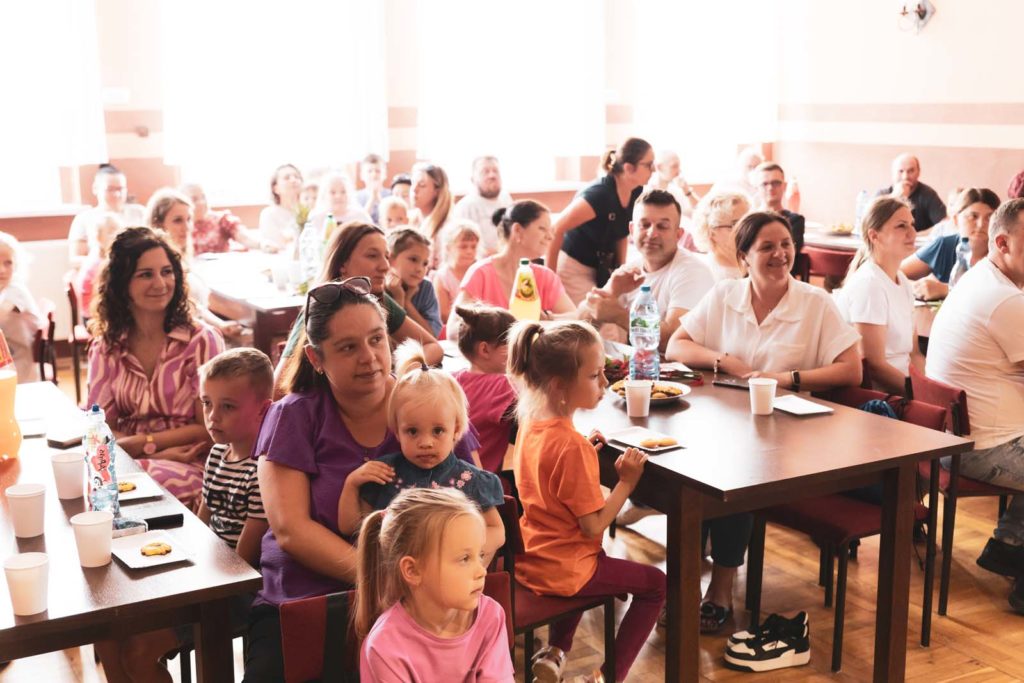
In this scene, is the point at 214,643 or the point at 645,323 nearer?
the point at 214,643

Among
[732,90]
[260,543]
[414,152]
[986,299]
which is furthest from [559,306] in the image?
[732,90]

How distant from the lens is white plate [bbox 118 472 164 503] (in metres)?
2.45

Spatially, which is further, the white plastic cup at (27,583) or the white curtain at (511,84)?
the white curtain at (511,84)

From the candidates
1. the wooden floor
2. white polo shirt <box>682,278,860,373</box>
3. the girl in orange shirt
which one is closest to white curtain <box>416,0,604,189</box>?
white polo shirt <box>682,278,860,373</box>

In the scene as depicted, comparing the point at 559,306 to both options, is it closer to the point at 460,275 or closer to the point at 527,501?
the point at 460,275

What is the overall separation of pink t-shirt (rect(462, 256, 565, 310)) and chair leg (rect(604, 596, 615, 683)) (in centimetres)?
191

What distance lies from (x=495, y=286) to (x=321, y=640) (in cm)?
269

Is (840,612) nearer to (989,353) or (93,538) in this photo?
(989,353)

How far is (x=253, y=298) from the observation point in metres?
5.21

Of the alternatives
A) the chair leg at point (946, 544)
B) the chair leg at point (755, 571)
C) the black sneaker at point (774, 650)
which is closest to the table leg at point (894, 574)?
the black sneaker at point (774, 650)

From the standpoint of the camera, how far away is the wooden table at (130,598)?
186cm

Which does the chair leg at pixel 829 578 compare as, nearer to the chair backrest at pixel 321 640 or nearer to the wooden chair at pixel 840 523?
the wooden chair at pixel 840 523

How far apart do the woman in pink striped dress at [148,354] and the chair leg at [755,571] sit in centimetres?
180

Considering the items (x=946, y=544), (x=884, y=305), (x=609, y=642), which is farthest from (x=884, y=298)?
(x=609, y=642)
